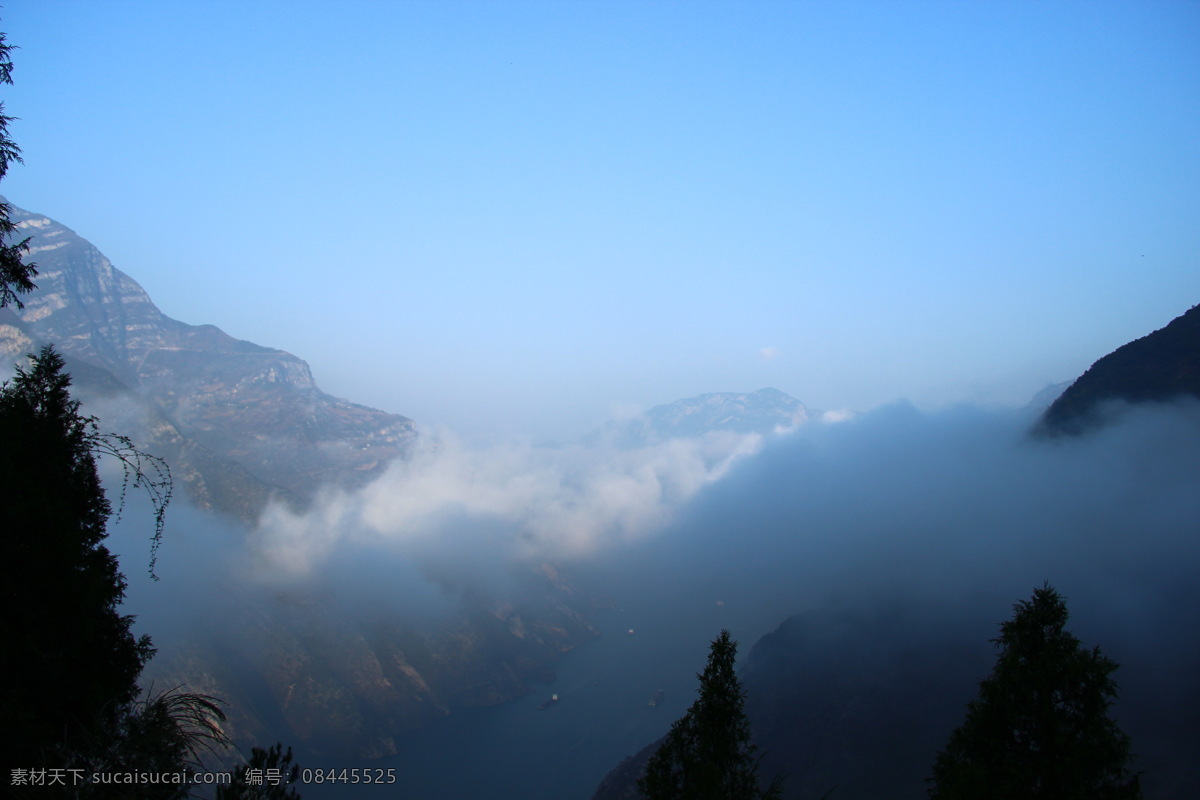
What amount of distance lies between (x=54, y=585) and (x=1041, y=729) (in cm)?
2655

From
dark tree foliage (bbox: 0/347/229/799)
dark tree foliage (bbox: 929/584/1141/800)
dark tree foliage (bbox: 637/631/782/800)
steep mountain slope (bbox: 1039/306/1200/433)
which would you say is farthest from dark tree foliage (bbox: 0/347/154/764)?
steep mountain slope (bbox: 1039/306/1200/433)

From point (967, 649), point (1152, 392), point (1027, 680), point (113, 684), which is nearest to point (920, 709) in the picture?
point (967, 649)

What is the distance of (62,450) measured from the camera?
56.6ft

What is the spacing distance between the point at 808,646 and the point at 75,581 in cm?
18594

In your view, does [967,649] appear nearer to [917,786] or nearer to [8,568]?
[917,786]

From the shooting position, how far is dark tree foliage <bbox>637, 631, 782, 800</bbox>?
19.6 m

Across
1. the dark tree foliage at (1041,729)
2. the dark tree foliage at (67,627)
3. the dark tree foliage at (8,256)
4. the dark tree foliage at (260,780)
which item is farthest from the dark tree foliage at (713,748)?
the dark tree foliage at (8,256)

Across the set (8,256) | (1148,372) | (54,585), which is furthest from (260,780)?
(1148,372)

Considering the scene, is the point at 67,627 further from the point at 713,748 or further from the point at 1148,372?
the point at 1148,372

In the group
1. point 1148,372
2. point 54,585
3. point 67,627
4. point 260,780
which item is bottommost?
point 260,780

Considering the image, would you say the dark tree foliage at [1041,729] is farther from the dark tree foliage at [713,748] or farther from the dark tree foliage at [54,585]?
the dark tree foliage at [54,585]

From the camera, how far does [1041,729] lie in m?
17.1

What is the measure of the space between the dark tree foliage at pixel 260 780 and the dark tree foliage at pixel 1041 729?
708 inches

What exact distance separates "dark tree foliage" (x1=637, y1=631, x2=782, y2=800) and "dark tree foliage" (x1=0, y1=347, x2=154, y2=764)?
1556cm
